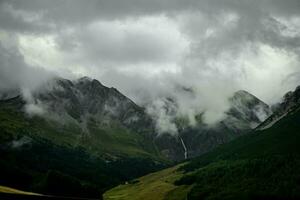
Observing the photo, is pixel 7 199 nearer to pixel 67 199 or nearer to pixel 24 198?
pixel 24 198

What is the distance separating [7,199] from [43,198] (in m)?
1.75

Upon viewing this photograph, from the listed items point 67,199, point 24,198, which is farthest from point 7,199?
point 67,199

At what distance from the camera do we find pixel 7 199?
24.7 metres

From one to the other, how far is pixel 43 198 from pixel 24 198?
94 centimetres

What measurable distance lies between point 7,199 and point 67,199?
9.54 ft

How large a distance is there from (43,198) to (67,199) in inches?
49.4

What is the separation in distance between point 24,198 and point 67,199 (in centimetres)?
211

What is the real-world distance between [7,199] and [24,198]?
812mm

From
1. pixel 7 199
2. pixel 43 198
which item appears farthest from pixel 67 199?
pixel 7 199

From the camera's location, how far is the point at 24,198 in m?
24.8

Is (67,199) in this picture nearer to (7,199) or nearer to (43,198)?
(43,198)

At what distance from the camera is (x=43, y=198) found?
24.7 metres
